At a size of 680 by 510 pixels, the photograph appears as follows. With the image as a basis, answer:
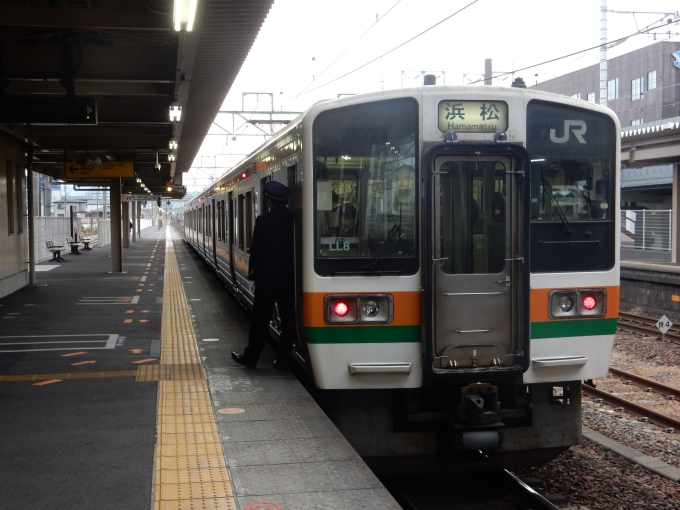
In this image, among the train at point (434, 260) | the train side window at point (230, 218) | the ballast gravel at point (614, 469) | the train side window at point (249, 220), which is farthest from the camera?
the train side window at point (230, 218)

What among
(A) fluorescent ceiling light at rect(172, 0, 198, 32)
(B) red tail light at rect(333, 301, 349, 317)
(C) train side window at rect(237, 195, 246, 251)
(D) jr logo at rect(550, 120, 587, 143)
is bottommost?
(B) red tail light at rect(333, 301, 349, 317)

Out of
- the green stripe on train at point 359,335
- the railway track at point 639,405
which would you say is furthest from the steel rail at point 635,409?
the green stripe on train at point 359,335

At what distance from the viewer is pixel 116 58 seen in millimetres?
9789

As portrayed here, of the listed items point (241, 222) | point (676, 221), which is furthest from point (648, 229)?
point (241, 222)

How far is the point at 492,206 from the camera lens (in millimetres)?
5090

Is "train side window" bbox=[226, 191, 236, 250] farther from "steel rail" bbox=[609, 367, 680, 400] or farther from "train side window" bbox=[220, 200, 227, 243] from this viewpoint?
"steel rail" bbox=[609, 367, 680, 400]

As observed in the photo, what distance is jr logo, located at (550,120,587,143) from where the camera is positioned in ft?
17.3

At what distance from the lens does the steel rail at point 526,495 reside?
5.12 metres

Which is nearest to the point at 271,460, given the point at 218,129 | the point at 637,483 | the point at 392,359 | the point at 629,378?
the point at 392,359

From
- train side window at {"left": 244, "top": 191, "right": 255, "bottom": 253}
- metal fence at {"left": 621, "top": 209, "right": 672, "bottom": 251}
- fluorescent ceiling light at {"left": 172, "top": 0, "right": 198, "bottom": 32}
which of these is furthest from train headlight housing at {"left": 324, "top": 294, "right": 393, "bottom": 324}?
metal fence at {"left": 621, "top": 209, "right": 672, "bottom": 251}

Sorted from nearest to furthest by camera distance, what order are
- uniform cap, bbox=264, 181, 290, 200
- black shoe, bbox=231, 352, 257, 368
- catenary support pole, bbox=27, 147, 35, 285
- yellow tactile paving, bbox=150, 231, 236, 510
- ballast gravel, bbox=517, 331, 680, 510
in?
yellow tactile paving, bbox=150, 231, 236, 510 < ballast gravel, bbox=517, 331, 680, 510 < uniform cap, bbox=264, 181, 290, 200 < black shoe, bbox=231, 352, 257, 368 < catenary support pole, bbox=27, 147, 35, 285

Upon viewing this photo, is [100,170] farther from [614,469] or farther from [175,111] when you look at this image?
[614,469]

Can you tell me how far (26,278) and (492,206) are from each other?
1338 centimetres

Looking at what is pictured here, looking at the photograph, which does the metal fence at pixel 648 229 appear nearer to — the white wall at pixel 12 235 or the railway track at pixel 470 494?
the white wall at pixel 12 235
